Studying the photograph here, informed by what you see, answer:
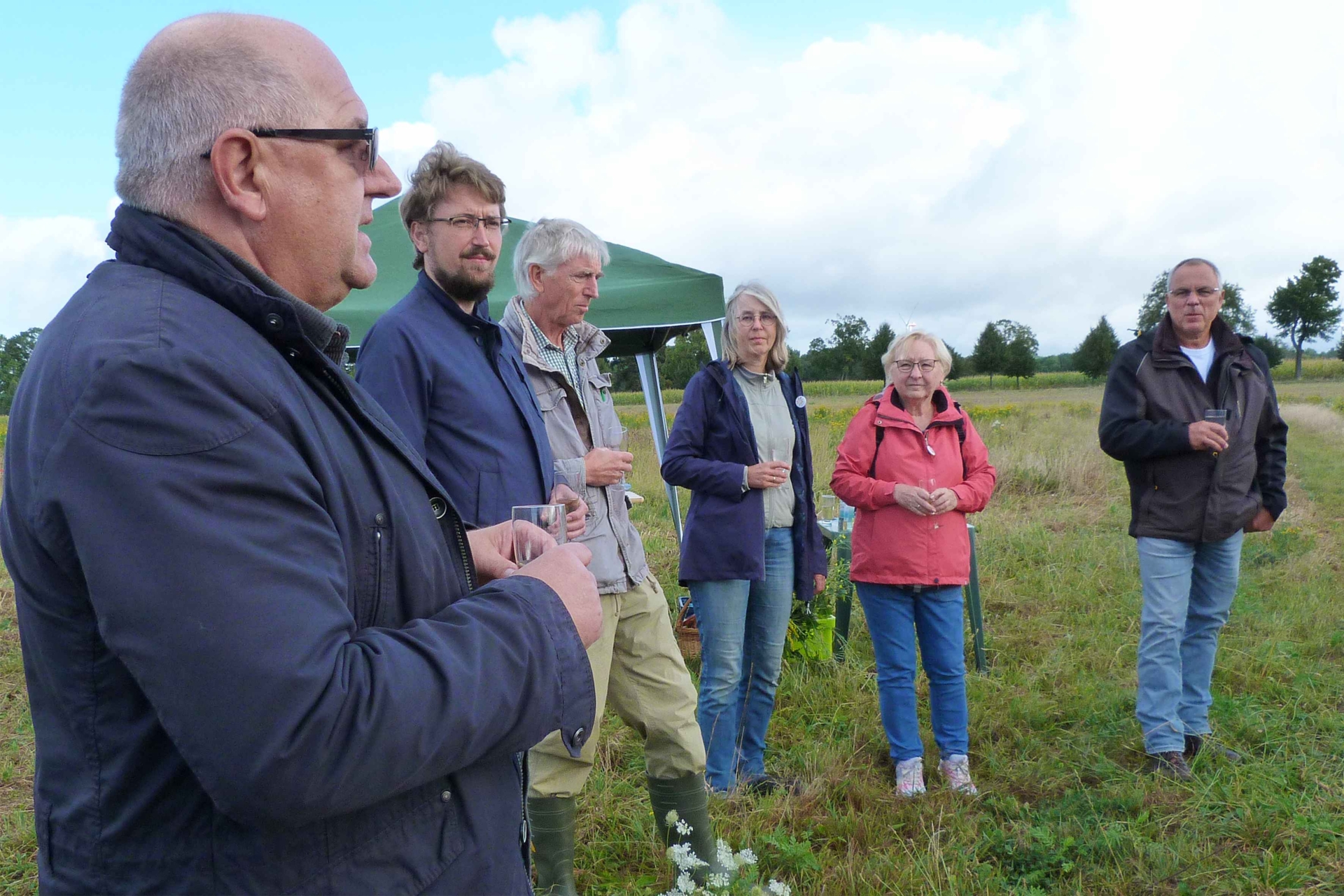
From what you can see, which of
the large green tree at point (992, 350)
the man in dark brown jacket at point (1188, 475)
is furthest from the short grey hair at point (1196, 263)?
the large green tree at point (992, 350)

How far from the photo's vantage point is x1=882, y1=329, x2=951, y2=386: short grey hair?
401cm

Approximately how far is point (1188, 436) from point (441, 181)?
313cm

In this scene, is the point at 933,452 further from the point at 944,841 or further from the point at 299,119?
the point at 299,119

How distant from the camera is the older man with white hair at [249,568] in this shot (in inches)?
32.4

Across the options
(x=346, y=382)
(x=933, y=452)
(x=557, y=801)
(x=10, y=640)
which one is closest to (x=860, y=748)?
(x=933, y=452)

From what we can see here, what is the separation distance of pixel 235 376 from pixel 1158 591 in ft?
13.1

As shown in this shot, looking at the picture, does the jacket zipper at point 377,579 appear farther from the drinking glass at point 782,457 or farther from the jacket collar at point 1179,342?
the jacket collar at point 1179,342

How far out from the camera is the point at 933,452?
3.86m

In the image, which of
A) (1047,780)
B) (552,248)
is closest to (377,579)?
(552,248)

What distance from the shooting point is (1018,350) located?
64.4m

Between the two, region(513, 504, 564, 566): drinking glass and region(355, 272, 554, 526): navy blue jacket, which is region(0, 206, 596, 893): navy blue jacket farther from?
region(355, 272, 554, 526): navy blue jacket

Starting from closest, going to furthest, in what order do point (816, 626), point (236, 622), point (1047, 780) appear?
point (236, 622), point (1047, 780), point (816, 626)

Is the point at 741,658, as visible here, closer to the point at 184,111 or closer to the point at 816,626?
the point at 816,626

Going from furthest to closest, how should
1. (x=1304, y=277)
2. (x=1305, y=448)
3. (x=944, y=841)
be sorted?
(x=1304, y=277) < (x=1305, y=448) < (x=944, y=841)
